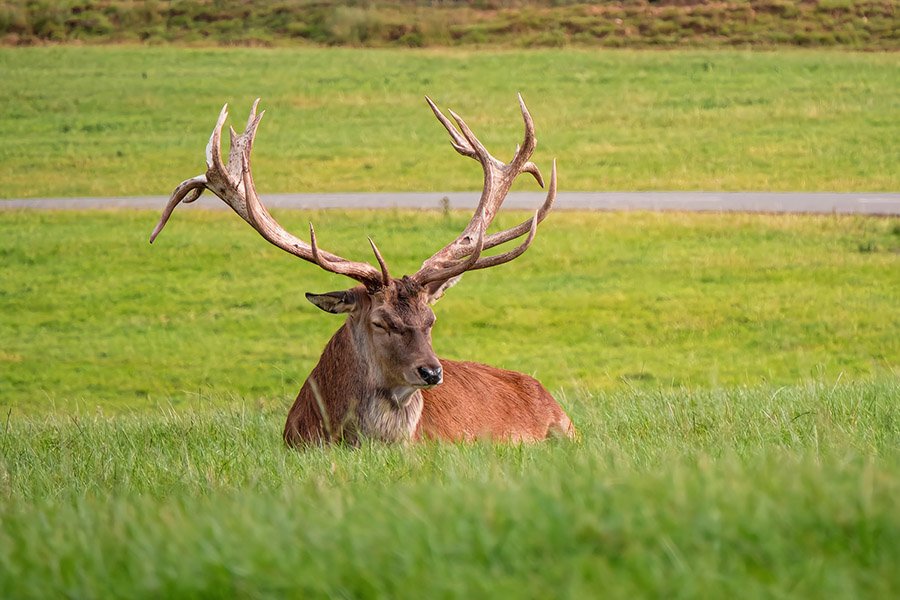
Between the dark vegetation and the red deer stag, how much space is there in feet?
128

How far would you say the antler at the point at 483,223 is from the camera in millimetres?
8352

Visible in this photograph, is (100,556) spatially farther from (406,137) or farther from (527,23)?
(527,23)

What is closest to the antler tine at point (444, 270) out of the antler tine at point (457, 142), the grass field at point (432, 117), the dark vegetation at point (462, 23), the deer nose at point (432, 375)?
the deer nose at point (432, 375)

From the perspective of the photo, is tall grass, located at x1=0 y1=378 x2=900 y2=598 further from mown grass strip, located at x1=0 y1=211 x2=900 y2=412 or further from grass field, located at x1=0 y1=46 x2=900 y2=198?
grass field, located at x1=0 y1=46 x2=900 y2=198

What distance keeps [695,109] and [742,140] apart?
180 inches

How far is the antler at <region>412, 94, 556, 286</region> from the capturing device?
835 centimetres

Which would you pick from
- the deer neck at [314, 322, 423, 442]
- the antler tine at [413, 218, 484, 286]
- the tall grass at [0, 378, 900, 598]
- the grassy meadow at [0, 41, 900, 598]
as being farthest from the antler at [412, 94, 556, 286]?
the tall grass at [0, 378, 900, 598]

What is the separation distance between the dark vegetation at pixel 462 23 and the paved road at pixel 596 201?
21.6 m

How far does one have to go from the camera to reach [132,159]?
32.4 m

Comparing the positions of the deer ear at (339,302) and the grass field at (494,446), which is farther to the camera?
the deer ear at (339,302)

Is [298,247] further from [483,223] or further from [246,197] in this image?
Result: [483,223]

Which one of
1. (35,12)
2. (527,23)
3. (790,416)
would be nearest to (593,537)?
(790,416)

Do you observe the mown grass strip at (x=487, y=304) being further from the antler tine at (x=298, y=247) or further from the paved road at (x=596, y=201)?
the antler tine at (x=298, y=247)

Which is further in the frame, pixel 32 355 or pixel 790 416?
pixel 32 355
